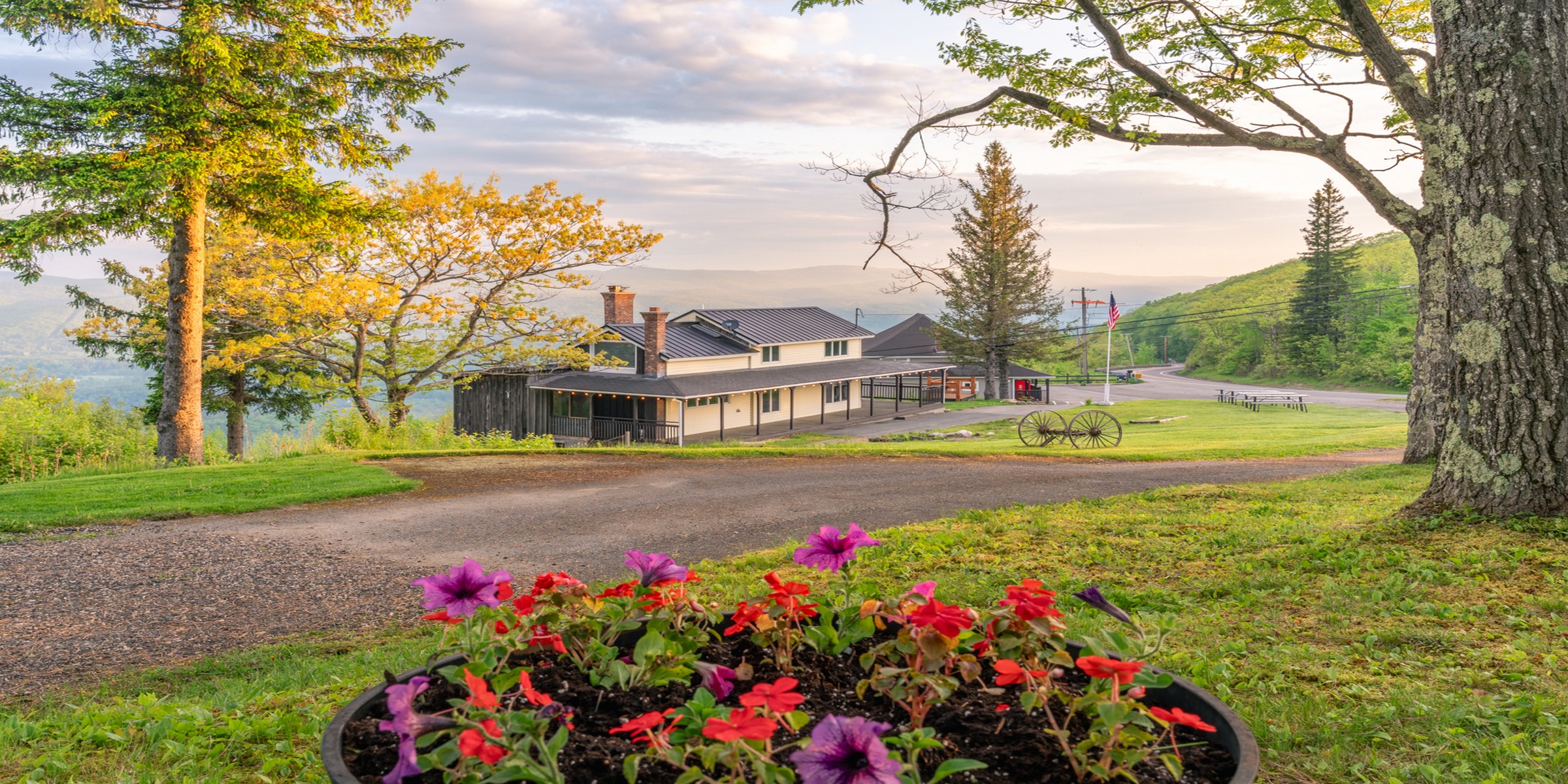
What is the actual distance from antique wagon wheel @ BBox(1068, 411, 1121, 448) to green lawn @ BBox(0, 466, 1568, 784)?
1611 cm

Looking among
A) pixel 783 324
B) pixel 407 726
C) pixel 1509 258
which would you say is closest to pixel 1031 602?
pixel 407 726

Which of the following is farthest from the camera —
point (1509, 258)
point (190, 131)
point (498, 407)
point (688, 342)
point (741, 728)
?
point (498, 407)

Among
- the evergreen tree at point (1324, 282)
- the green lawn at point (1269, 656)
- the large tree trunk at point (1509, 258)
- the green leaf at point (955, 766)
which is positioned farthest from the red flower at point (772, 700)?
the evergreen tree at point (1324, 282)

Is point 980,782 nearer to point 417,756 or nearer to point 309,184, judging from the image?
point 417,756

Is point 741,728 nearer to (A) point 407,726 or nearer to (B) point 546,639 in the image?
(A) point 407,726

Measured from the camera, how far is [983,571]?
218 inches

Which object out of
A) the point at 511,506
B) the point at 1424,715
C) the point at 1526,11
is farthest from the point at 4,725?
the point at 1526,11

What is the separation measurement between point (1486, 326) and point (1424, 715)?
3571 millimetres

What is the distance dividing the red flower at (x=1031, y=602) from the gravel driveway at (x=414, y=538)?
485 centimetres

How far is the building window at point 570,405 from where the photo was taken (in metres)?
31.8

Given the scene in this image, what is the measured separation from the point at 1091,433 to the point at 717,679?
22.3m

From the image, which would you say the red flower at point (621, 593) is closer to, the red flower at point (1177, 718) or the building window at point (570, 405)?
the red flower at point (1177, 718)

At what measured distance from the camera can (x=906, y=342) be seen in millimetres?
55625

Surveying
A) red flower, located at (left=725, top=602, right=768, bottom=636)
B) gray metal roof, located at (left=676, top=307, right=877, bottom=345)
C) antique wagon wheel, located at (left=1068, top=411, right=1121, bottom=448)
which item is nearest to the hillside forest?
gray metal roof, located at (left=676, top=307, right=877, bottom=345)
